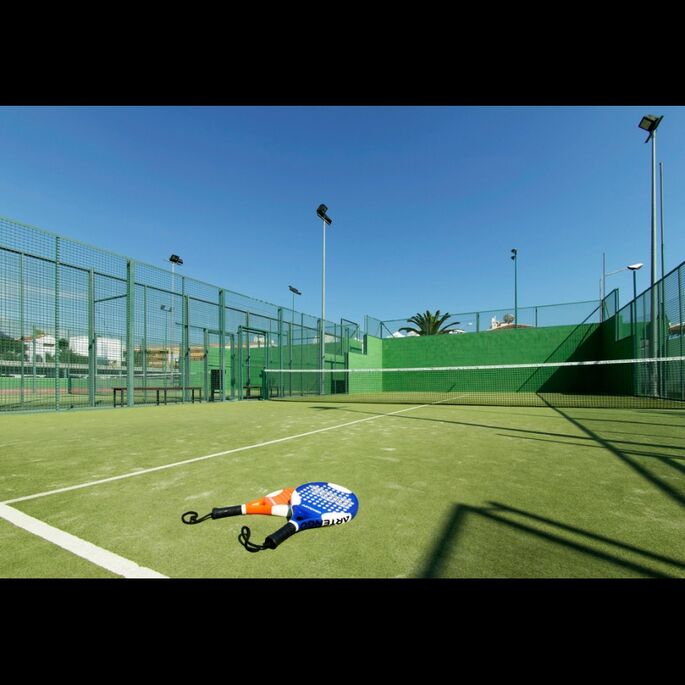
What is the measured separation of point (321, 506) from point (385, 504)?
0.59 m

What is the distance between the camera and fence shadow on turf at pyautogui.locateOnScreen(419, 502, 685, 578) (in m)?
1.79

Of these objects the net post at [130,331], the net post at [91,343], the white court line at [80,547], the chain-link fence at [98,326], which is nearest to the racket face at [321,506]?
the white court line at [80,547]

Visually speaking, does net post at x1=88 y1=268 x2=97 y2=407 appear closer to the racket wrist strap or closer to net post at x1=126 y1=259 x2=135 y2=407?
net post at x1=126 y1=259 x2=135 y2=407

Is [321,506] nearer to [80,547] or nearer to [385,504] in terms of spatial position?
[385,504]

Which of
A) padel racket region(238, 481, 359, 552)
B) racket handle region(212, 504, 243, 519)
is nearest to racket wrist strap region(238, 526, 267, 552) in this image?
padel racket region(238, 481, 359, 552)

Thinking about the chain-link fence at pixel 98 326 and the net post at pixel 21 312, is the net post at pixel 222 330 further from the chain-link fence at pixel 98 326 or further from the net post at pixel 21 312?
the net post at pixel 21 312

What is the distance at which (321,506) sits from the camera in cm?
244

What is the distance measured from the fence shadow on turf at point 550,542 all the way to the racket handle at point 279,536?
796mm

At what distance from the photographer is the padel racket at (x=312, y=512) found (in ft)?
6.61
